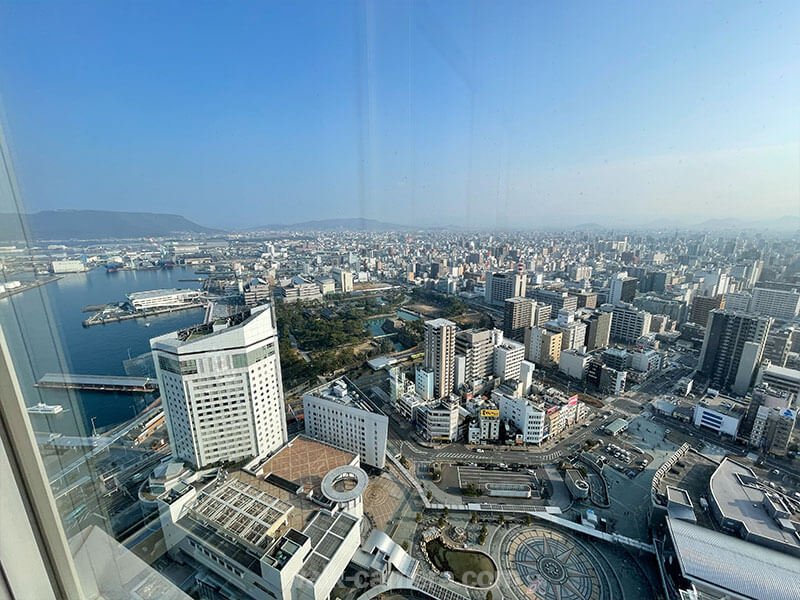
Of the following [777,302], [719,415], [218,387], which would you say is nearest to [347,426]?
[218,387]

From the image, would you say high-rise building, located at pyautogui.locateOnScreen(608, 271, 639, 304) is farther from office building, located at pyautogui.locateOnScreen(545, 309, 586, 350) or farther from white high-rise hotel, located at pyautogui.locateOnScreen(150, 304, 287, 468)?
white high-rise hotel, located at pyautogui.locateOnScreen(150, 304, 287, 468)

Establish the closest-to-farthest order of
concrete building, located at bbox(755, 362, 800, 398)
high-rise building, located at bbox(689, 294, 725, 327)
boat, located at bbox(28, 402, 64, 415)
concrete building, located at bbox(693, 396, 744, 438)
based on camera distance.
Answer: boat, located at bbox(28, 402, 64, 415) → concrete building, located at bbox(693, 396, 744, 438) → concrete building, located at bbox(755, 362, 800, 398) → high-rise building, located at bbox(689, 294, 725, 327)

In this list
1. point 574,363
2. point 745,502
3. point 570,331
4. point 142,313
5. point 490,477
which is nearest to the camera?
point 745,502

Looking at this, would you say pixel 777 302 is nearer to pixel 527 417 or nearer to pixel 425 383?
pixel 527 417

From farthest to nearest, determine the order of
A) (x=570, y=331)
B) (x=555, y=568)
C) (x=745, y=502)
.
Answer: (x=570, y=331), (x=745, y=502), (x=555, y=568)

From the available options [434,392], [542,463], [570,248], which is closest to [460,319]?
[434,392]

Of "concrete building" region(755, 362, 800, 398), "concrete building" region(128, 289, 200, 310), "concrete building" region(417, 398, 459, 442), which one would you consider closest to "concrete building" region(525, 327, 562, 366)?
"concrete building" region(755, 362, 800, 398)

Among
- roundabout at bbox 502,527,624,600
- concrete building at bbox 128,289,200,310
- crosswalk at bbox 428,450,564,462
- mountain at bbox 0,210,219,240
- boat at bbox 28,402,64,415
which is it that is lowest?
crosswalk at bbox 428,450,564,462

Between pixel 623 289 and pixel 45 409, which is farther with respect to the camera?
pixel 623 289
